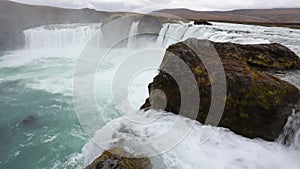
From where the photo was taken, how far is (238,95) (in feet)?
15.8

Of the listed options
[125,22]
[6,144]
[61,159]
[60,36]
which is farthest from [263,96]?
[60,36]

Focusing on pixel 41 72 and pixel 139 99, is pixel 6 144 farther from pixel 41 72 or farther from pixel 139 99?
pixel 41 72

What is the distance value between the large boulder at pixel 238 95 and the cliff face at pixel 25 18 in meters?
28.7

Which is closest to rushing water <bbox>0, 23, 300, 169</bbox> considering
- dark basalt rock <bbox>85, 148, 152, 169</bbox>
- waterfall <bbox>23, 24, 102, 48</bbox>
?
dark basalt rock <bbox>85, 148, 152, 169</bbox>

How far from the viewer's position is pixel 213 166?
4.05 metres

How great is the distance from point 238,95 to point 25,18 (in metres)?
41.2

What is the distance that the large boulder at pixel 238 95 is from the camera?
457 centimetres

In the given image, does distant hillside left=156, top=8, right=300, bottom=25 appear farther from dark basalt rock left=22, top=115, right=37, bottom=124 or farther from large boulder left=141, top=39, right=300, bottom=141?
large boulder left=141, top=39, right=300, bottom=141

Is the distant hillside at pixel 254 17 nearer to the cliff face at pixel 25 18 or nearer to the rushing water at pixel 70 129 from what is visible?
the cliff face at pixel 25 18

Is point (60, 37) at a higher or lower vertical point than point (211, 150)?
lower

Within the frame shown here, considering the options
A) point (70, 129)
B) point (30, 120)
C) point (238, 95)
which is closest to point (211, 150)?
point (238, 95)

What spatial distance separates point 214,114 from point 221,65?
3.96 feet

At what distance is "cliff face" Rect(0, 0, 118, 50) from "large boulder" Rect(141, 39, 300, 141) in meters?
28.7

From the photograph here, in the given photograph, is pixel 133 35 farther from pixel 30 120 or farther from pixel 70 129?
pixel 70 129
